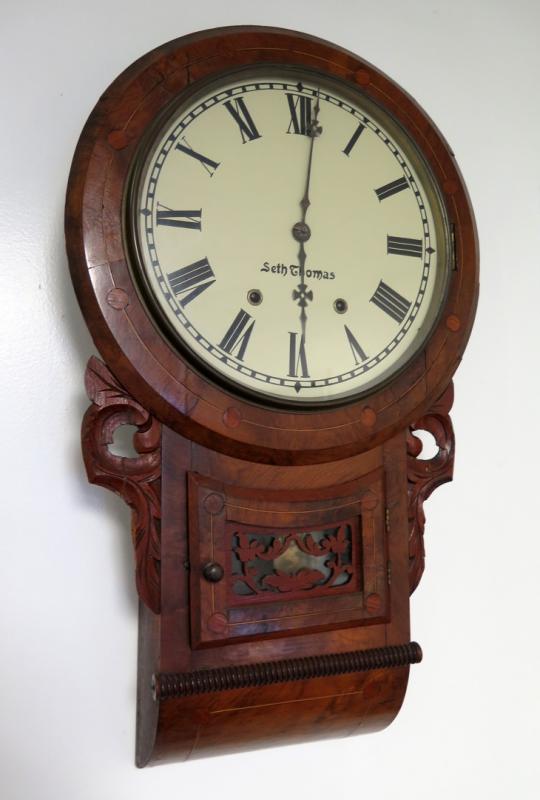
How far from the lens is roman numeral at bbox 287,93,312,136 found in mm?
1197

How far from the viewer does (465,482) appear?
4.85 feet

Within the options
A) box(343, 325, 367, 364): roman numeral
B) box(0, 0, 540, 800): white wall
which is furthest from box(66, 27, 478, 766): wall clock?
box(0, 0, 540, 800): white wall

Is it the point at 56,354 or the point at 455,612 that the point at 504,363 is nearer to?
the point at 455,612

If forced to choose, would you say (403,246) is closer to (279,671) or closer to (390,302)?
(390,302)

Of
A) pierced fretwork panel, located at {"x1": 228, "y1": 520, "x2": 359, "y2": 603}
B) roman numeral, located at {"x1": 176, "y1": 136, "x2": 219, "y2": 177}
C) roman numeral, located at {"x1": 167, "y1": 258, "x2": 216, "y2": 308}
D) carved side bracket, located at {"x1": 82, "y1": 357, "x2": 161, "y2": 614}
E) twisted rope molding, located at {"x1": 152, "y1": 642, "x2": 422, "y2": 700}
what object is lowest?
twisted rope molding, located at {"x1": 152, "y1": 642, "x2": 422, "y2": 700}

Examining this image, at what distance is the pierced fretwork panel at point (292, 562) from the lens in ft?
3.65

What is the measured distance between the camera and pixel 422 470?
124cm

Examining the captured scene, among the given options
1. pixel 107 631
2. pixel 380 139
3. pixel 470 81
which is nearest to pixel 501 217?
pixel 470 81

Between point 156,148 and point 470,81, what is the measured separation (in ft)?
2.17

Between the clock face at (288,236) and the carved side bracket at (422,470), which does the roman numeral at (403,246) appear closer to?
the clock face at (288,236)

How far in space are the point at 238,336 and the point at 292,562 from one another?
0.28 m
